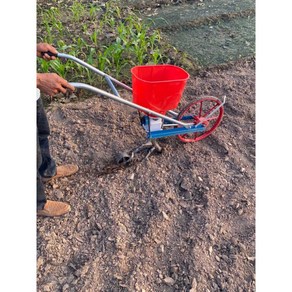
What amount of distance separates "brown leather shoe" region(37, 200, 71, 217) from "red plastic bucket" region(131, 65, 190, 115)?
32.0 inches

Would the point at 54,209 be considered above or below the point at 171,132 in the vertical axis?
below

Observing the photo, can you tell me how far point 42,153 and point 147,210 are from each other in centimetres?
76

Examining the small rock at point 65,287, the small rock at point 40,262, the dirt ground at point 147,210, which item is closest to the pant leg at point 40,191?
the dirt ground at point 147,210

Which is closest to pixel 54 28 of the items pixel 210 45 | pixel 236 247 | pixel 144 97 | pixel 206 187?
pixel 210 45

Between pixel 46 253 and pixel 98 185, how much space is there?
55cm

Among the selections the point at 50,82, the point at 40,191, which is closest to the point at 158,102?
the point at 50,82

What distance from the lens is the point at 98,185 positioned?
2.39 meters

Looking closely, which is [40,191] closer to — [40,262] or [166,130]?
[40,262]

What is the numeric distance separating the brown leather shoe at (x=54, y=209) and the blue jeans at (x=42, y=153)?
0.05 m

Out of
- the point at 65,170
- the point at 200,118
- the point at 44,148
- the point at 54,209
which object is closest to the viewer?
the point at 54,209

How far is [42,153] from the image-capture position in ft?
7.65

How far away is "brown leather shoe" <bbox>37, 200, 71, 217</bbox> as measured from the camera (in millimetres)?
2176

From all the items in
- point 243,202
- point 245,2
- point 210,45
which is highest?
point 245,2

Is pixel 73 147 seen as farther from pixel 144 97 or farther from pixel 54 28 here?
pixel 54 28
